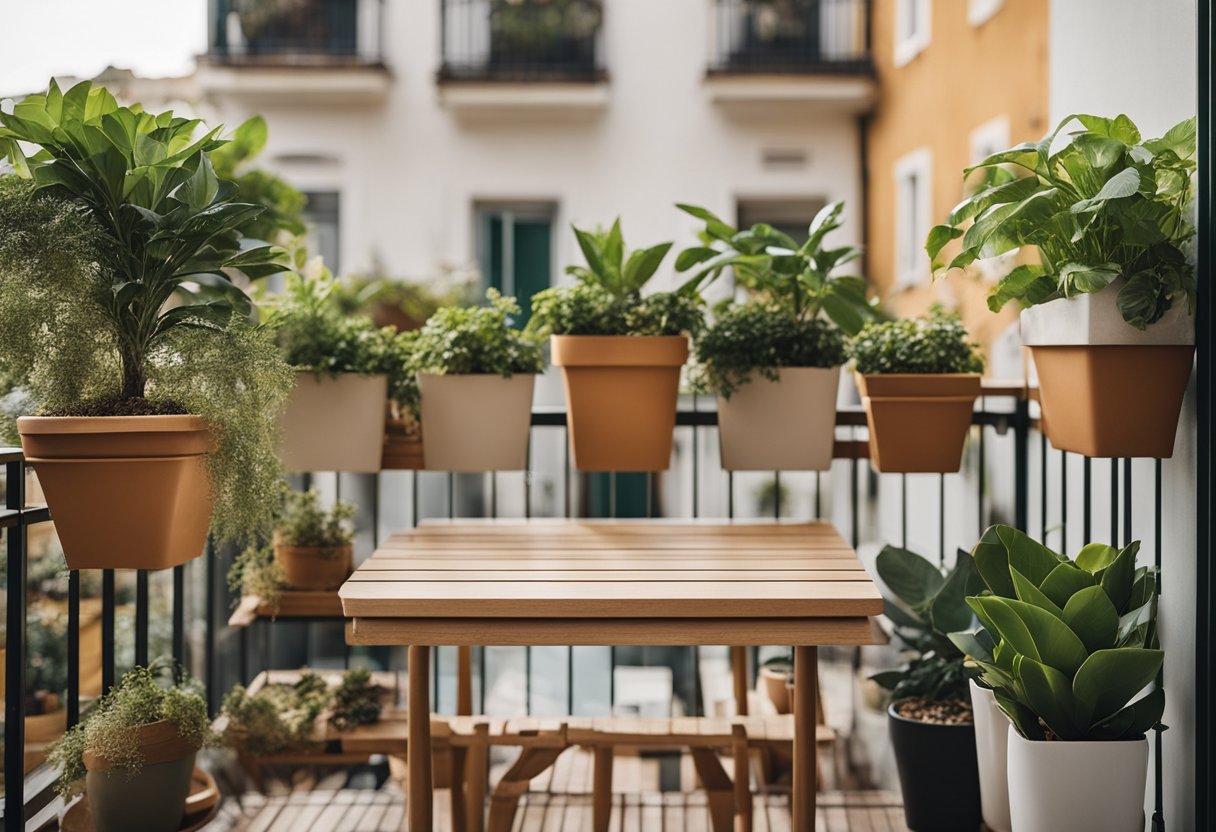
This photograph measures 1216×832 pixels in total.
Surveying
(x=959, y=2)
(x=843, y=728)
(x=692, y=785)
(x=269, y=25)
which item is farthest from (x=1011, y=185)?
(x=269, y=25)

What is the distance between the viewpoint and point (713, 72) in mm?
7883

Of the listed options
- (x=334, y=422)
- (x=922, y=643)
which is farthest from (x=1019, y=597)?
(x=334, y=422)

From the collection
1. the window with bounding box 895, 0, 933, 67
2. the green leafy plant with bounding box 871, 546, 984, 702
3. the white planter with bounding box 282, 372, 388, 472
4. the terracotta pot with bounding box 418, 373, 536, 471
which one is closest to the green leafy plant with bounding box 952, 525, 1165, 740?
the green leafy plant with bounding box 871, 546, 984, 702

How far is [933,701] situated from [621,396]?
0.96 metres

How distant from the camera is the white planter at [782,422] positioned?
2350 millimetres

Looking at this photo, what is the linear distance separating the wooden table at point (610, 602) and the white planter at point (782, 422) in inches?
12.5

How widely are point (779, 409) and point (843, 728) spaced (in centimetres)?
277

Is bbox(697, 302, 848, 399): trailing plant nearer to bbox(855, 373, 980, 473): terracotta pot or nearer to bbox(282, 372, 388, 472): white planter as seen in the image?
bbox(855, 373, 980, 473): terracotta pot

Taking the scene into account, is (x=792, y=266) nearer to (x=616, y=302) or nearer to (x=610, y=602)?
(x=616, y=302)

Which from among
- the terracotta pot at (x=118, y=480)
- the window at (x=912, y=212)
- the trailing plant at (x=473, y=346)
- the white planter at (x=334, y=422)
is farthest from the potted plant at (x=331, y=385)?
the window at (x=912, y=212)

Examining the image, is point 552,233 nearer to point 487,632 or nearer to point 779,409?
point 779,409

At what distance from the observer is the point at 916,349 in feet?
7.54

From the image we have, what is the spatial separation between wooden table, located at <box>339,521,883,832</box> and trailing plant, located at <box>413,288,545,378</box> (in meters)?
0.43

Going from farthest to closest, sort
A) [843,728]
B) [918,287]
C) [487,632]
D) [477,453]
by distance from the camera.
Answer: [918,287], [843,728], [477,453], [487,632]
